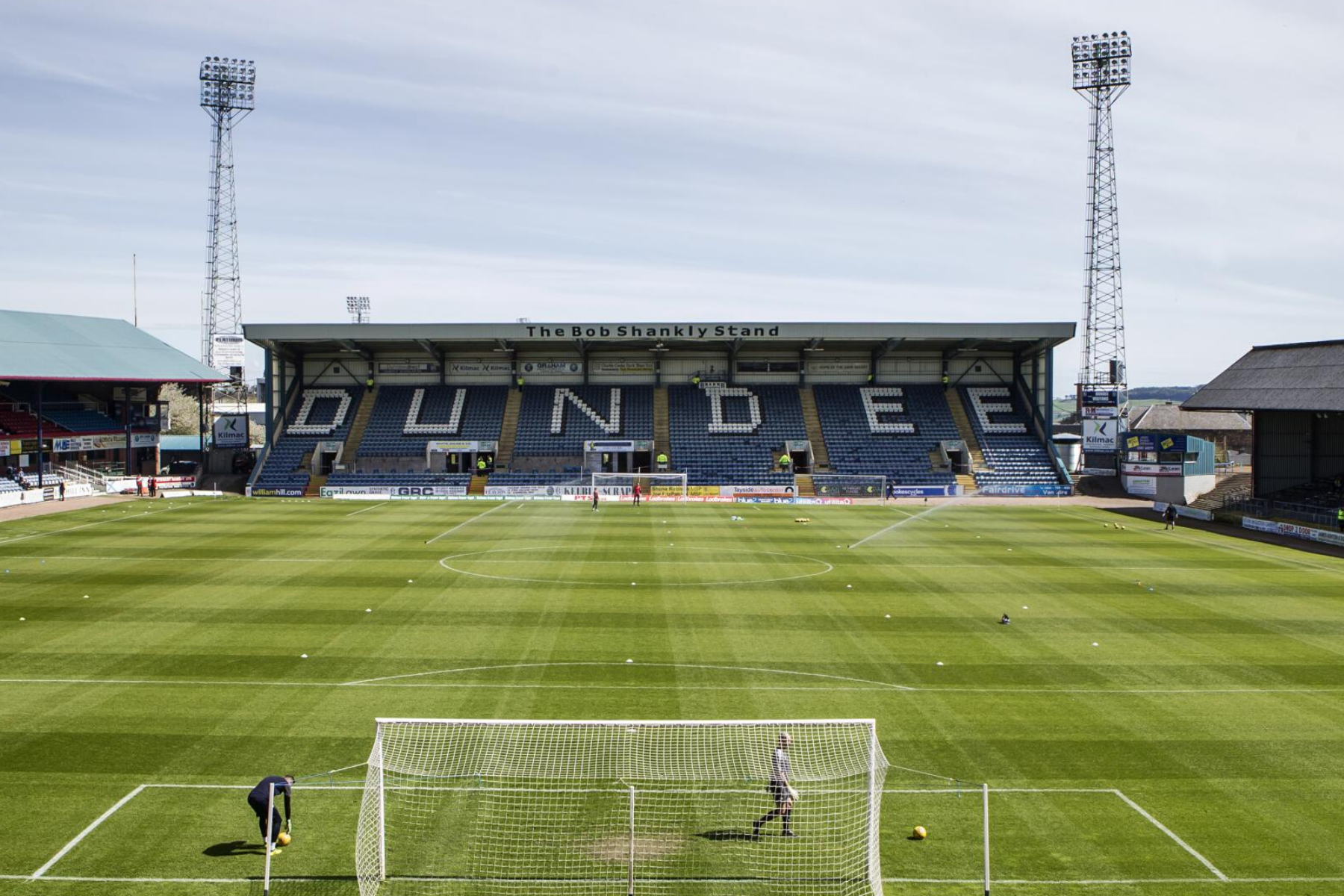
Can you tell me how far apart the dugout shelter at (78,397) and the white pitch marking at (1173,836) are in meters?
53.6

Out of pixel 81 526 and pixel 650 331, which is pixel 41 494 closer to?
pixel 81 526

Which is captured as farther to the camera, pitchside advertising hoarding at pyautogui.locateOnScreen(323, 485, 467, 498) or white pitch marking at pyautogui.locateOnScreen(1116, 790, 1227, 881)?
pitchside advertising hoarding at pyautogui.locateOnScreen(323, 485, 467, 498)

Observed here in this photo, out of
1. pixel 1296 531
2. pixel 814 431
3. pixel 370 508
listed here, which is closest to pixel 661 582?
pixel 370 508

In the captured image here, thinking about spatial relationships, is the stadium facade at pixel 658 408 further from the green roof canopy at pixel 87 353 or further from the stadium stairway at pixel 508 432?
the green roof canopy at pixel 87 353

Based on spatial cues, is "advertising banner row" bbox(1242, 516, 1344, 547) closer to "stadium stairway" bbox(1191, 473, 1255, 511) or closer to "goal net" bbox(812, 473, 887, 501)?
"stadium stairway" bbox(1191, 473, 1255, 511)

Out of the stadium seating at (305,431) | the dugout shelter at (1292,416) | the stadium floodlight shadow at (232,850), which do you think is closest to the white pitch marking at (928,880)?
the stadium floodlight shadow at (232,850)

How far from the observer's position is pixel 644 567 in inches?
1309

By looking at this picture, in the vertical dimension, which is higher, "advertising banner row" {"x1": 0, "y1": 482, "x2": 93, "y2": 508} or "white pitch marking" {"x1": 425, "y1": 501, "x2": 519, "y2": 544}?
"advertising banner row" {"x1": 0, "y1": 482, "x2": 93, "y2": 508}

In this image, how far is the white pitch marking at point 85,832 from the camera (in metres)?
12.2

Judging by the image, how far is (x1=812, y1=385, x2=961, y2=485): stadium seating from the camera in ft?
206

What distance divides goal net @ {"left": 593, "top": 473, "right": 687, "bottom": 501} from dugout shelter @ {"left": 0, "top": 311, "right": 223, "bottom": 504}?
89.1ft

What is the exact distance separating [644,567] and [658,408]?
117ft

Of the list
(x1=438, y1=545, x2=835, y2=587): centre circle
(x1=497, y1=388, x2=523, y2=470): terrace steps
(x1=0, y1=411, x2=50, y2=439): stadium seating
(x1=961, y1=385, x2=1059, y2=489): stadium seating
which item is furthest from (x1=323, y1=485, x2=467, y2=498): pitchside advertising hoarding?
(x1=961, y1=385, x2=1059, y2=489): stadium seating

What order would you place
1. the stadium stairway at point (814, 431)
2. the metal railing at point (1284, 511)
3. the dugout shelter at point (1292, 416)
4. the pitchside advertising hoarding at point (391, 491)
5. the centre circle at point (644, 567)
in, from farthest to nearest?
the stadium stairway at point (814, 431) < the pitchside advertising hoarding at point (391, 491) < the dugout shelter at point (1292, 416) < the metal railing at point (1284, 511) < the centre circle at point (644, 567)
